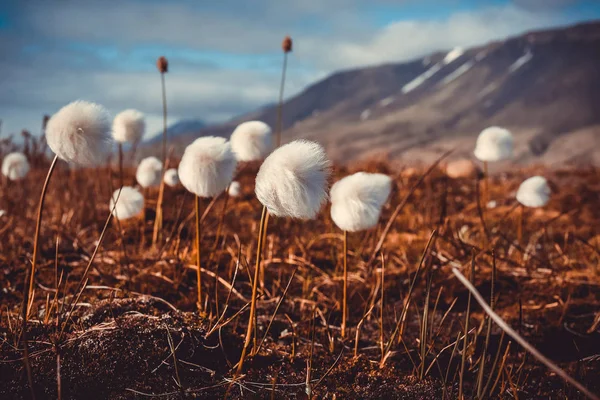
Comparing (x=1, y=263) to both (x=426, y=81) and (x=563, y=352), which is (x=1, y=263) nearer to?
(x=563, y=352)

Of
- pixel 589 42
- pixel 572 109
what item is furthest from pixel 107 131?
pixel 589 42

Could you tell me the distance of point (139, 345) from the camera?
1829mm

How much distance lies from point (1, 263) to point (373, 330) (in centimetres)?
192

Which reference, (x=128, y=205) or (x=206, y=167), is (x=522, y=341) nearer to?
(x=206, y=167)

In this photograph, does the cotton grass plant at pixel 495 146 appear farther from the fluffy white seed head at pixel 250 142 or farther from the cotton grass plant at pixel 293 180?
the cotton grass plant at pixel 293 180

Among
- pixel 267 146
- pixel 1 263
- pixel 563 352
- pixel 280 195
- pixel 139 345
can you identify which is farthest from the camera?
pixel 1 263

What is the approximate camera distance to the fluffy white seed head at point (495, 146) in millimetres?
3367

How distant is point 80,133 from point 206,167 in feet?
1.32

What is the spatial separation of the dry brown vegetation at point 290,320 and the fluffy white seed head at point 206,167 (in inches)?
9.0

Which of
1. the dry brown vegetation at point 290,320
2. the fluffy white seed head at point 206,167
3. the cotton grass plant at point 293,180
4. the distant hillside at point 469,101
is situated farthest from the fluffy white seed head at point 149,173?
the distant hillside at point 469,101

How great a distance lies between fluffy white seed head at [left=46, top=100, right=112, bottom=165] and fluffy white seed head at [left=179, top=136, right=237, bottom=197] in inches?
10.5

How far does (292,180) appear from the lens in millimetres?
1446

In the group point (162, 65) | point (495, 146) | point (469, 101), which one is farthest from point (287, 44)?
point (469, 101)

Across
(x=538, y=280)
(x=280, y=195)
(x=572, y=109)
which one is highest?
(x=572, y=109)
